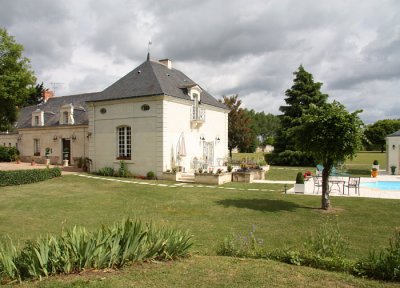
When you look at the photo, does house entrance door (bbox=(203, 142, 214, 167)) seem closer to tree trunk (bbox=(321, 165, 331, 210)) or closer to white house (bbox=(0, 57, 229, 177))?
white house (bbox=(0, 57, 229, 177))

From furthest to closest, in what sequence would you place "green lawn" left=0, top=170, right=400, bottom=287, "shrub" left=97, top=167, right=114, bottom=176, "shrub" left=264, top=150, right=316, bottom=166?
1. "shrub" left=264, top=150, right=316, bottom=166
2. "shrub" left=97, top=167, right=114, bottom=176
3. "green lawn" left=0, top=170, right=400, bottom=287

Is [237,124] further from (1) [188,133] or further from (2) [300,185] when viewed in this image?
(2) [300,185]

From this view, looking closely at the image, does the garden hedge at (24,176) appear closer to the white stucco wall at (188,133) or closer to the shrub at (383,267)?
the white stucco wall at (188,133)

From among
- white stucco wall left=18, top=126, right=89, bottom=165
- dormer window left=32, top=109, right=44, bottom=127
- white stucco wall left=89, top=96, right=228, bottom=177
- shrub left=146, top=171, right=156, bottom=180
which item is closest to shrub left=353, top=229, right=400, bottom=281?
white stucco wall left=89, top=96, right=228, bottom=177

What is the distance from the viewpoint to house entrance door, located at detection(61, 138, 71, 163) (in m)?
29.2

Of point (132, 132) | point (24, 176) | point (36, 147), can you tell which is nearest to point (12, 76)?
point (24, 176)

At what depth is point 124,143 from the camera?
2292 cm

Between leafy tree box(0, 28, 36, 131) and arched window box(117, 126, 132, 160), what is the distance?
680 centimetres

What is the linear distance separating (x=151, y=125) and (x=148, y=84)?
3135mm

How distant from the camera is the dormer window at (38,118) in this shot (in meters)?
31.9

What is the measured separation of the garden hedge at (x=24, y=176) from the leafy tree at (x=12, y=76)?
3.54 m

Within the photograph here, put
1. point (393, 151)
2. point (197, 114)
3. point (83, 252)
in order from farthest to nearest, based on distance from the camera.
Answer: point (393, 151)
point (197, 114)
point (83, 252)

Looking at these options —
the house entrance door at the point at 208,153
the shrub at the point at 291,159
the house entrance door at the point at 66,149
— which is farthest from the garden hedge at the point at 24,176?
the shrub at the point at 291,159

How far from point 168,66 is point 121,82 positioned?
4.56 metres
